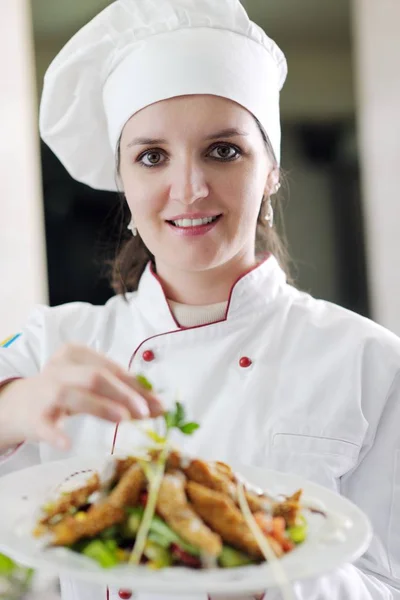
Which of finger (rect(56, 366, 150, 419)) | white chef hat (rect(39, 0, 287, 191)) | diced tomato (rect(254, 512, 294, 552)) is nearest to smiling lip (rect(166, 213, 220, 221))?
white chef hat (rect(39, 0, 287, 191))

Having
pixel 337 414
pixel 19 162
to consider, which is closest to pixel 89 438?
pixel 337 414

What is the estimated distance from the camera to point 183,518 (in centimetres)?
90

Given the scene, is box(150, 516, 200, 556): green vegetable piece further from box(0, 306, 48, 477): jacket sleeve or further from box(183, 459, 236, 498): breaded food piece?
box(0, 306, 48, 477): jacket sleeve

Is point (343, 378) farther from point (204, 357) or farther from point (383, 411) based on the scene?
point (204, 357)

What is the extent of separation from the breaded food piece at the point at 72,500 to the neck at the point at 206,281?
66cm

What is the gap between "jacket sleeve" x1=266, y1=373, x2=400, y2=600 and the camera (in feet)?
4.56

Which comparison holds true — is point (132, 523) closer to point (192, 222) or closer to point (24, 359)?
point (192, 222)

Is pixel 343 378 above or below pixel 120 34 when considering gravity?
below

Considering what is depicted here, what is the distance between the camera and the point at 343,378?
146 cm

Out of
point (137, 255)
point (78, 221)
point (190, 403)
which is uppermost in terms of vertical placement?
point (137, 255)

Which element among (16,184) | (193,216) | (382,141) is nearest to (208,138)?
(193,216)

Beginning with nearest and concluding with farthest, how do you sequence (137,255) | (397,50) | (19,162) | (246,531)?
1. (246,531)
2. (137,255)
3. (19,162)
4. (397,50)

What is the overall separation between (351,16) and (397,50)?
2.00 ft

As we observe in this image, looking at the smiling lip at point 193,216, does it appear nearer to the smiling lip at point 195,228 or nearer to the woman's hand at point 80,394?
the smiling lip at point 195,228
